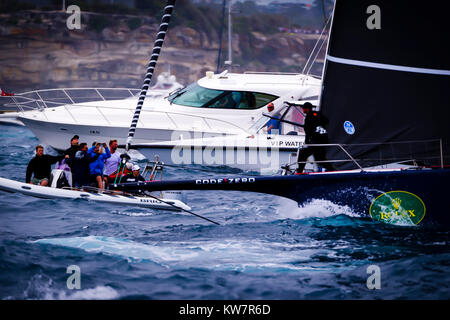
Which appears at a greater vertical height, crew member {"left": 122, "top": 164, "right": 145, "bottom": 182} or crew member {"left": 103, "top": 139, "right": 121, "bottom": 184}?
crew member {"left": 103, "top": 139, "right": 121, "bottom": 184}

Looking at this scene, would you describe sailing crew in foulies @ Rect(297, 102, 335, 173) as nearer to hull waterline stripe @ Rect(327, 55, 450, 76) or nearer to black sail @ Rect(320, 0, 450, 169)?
black sail @ Rect(320, 0, 450, 169)

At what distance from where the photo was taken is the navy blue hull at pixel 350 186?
10172 millimetres

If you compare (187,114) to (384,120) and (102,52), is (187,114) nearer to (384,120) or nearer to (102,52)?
(384,120)

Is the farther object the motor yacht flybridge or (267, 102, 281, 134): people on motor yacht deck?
the motor yacht flybridge

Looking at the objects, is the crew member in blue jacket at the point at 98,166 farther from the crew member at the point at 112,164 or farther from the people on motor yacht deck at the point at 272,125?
the people on motor yacht deck at the point at 272,125

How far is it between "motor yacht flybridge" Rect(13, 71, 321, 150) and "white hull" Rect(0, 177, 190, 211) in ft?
18.4

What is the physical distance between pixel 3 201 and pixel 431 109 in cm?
866

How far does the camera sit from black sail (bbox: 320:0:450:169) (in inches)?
406

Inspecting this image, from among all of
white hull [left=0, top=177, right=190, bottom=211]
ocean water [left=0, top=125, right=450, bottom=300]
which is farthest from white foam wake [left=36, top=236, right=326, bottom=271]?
white hull [left=0, top=177, right=190, bottom=211]

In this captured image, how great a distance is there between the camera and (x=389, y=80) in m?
10.7

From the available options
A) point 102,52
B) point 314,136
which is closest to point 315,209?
point 314,136

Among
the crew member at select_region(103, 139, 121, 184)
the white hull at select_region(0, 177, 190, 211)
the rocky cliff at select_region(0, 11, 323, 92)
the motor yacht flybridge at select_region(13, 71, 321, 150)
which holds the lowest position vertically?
the white hull at select_region(0, 177, 190, 211)

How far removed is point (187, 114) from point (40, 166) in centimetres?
613
